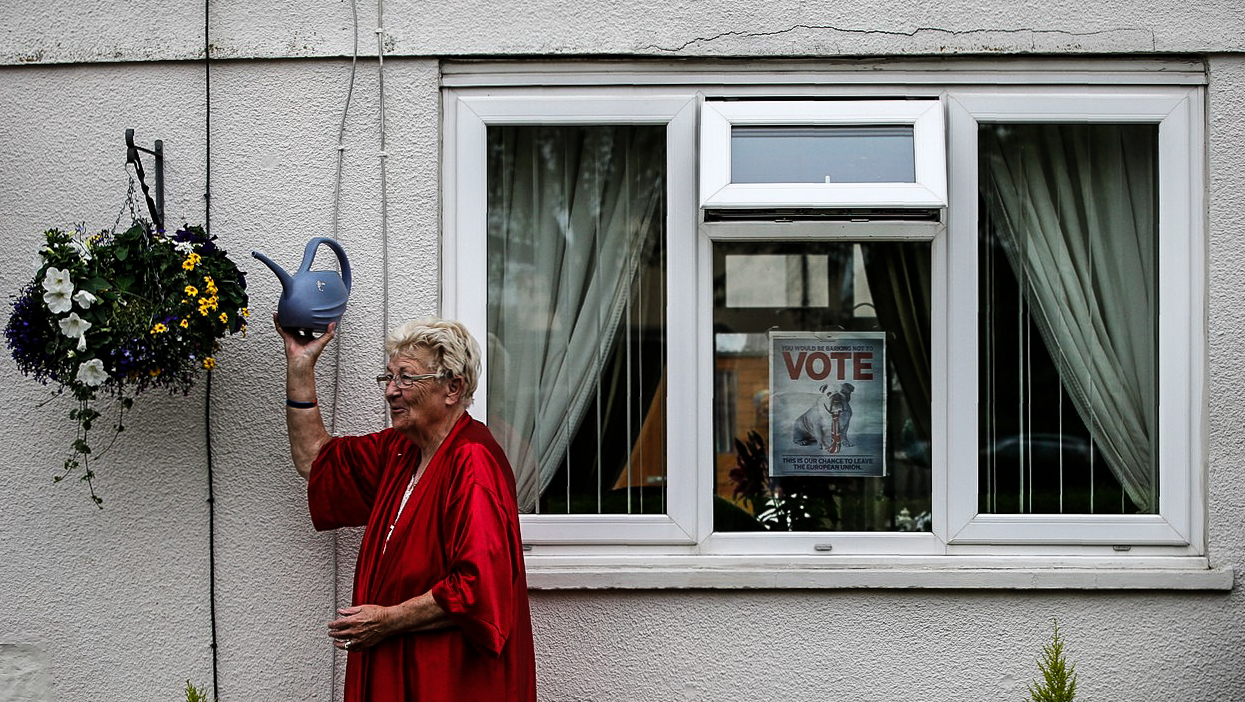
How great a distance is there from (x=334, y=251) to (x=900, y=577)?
2.11 metres

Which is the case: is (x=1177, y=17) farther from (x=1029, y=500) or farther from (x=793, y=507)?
(x=793, y=507)

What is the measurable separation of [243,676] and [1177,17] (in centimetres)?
376

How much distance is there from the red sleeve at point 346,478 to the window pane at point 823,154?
4.75ft

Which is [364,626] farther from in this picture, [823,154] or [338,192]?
[823,154]

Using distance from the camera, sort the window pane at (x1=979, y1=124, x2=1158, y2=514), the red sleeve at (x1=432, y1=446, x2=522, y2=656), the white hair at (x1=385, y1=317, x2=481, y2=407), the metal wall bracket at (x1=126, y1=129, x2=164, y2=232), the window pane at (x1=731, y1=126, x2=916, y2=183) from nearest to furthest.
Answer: the red sleeve at (x1=432, y1=446, x2=522, y2=656) < the white hair at (x1=385, y1=317, x2=481, y2=407) < the metal wall bracket at (x1=126, y1=129, x2=164, y2=232) < the window pane at (x1=731, y1=126, x2=916, y2=183) < the window pane at (x1=979, y1=124, x2=1158, y2=514)

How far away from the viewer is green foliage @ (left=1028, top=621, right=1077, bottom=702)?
3.22m

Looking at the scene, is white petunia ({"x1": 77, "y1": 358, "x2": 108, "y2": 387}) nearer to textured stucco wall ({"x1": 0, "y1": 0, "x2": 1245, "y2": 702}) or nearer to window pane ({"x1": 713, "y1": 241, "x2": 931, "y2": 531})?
textured stucco wall ({"x1": 0, "y1": 0, "x2": 1245, "y2": 702})

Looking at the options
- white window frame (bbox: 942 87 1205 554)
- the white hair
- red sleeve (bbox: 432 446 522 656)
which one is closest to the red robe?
red sleeve (bbox: 432 446 522 656)

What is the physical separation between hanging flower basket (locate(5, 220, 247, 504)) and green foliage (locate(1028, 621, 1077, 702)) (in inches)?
107

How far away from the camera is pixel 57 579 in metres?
3.50

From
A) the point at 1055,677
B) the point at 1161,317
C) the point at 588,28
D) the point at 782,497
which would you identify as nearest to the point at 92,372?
the point at 588,28

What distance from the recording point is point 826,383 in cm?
368

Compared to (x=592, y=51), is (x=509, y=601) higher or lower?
lower

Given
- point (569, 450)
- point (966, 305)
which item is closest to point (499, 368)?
point (569, 450)
